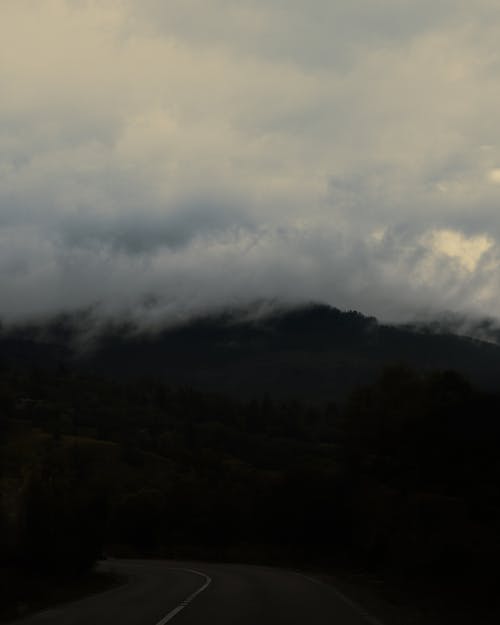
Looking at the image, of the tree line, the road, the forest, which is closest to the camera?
the road

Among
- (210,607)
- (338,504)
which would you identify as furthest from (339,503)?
(210,607)

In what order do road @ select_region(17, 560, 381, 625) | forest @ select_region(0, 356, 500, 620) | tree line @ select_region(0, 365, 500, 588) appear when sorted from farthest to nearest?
tree line @ select_region(0, 365, 500, 588), forest @ select_region(0, 356, 500, 620), road @ select_region(17, 560, 381, 625)

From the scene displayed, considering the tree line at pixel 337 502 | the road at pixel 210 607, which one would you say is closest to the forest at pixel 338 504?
the tree line at pixel 337 502

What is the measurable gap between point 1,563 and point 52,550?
83.2 inches

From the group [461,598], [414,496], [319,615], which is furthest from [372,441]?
[319,615]

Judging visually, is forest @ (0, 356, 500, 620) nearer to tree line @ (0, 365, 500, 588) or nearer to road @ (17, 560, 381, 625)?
tree line @ (0, 365, 500, 588)

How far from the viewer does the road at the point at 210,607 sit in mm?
19312

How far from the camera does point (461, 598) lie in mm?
24500

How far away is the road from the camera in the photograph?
19312mm

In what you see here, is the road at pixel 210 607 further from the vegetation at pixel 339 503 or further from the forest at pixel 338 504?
the vegetation at pixel 339 503

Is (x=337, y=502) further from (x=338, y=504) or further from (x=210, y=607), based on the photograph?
(x=210, y=607)

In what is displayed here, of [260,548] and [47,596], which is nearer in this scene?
[47,596]

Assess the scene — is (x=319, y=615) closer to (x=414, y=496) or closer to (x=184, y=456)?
(x=414, y=496)

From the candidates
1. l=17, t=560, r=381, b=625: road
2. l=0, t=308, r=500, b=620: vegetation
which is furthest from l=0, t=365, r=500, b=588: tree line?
l=17, t=560, r=381, b=625: road
